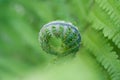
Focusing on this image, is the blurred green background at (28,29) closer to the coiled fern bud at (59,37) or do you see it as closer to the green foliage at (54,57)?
the green foliage at (54,57)

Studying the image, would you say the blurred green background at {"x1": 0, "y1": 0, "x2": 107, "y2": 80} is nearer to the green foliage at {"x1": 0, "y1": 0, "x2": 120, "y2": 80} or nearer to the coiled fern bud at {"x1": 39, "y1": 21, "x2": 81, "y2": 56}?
the green foliage at {"x1": 0, "y1": 0, "x2": 120, "y2": 80}

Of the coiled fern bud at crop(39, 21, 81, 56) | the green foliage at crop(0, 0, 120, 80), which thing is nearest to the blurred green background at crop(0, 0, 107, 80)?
the green foliage at crop(0, 0, 120, 80)

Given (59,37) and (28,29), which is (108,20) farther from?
(28,29)

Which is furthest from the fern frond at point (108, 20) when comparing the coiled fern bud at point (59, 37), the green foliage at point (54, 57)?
the coiled fern bud at point (59, 37)

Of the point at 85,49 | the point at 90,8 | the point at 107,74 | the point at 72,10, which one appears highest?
the point at 72,10

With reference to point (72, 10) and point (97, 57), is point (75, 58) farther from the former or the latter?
point (72, 10)

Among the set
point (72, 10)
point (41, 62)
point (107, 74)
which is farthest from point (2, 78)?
point (107, 74)

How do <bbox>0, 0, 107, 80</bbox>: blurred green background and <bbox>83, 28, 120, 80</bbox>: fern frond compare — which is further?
<bbox>0, 0, 107, 80</bbox>: blurred green background
